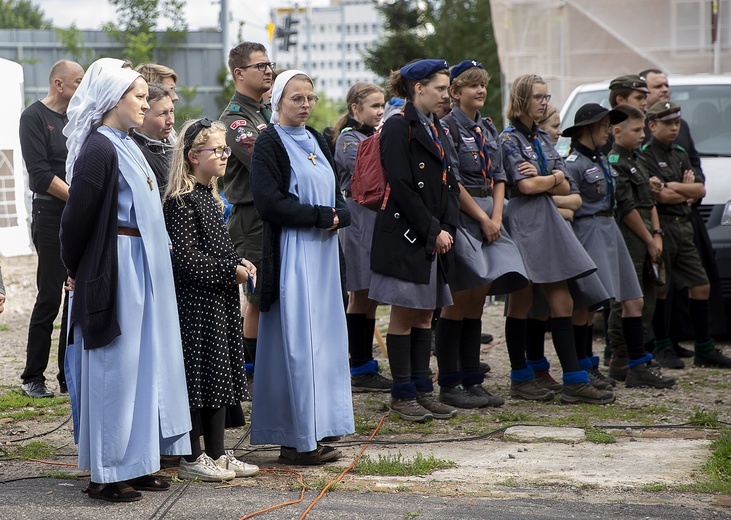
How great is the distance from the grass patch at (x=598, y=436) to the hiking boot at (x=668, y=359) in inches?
101

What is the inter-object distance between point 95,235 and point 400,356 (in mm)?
2417

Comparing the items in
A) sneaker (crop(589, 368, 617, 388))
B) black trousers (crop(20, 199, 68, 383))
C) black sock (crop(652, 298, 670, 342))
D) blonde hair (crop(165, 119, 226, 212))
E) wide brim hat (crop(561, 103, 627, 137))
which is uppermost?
wide brim hat (crop(561, 103, 627, 137))

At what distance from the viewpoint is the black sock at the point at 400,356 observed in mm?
6672

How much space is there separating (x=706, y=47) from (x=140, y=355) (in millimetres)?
12462

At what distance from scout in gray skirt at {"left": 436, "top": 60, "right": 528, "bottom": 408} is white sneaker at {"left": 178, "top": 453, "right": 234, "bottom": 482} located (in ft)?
7.11

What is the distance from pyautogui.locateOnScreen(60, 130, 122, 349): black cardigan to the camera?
15.7ft

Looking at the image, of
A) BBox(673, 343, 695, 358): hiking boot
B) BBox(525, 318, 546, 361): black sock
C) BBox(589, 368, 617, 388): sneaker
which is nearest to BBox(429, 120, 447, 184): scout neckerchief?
BBox(525, 318, 546, 361): black sock

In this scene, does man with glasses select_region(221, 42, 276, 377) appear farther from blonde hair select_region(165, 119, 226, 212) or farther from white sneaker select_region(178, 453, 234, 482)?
white sneaker select_region(178, 453, 234, 482)

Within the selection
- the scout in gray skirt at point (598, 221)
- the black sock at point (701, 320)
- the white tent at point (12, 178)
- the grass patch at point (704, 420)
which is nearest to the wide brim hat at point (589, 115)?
the scout in gray skirt at point (598, 221)

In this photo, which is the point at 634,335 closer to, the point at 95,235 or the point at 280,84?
the point at 280,84

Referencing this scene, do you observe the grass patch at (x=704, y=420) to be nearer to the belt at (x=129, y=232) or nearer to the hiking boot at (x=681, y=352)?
the hiking boot at (x=681, y=352)

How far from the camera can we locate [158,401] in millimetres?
4934

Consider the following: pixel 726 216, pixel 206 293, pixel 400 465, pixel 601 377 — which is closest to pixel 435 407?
pixel 400 465

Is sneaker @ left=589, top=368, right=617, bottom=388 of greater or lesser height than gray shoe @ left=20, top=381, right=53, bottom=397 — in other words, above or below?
below
